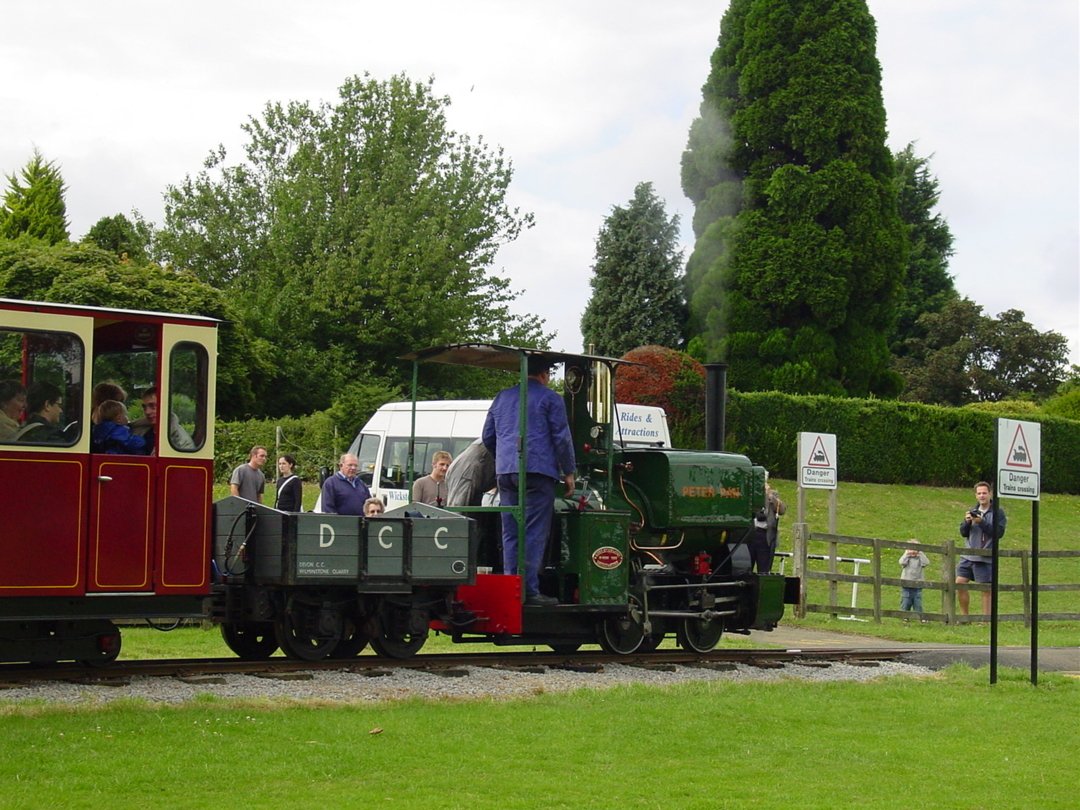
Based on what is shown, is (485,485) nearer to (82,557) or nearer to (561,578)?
(561,578)

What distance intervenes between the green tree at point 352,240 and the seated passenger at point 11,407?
29521 millimetres

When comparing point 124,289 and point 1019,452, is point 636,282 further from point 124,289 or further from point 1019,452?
point 1019,452

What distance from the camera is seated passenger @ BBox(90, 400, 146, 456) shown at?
10.5 m

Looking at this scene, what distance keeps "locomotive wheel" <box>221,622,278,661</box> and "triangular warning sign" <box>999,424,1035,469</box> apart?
20.3 ft

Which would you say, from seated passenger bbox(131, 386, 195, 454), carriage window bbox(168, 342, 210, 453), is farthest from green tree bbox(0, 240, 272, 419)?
seated passenger bbox(131, 386, 195, 454)

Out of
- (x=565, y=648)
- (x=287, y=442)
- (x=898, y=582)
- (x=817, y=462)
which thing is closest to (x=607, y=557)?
(x=565, y=648)

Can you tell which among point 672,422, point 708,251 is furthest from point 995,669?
point 708,251

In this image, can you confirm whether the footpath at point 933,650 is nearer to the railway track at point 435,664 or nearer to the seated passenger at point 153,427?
the railway track at point 435,664

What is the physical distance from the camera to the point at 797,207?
46.0 metres

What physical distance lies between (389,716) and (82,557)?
247cm

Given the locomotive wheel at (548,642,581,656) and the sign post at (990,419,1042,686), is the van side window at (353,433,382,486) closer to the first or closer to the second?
the locomotive wheel at (548,642,581,656)

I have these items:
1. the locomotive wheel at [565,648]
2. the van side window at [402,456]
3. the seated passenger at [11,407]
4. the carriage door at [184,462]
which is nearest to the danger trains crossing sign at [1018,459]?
the locomotive wheel at [565,648]

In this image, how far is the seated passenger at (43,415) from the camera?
33.2ft

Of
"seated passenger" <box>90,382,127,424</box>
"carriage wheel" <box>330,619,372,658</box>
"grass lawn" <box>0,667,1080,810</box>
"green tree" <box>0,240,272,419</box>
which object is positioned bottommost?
"grass lawn" <box>0,667,1080,810</box>
